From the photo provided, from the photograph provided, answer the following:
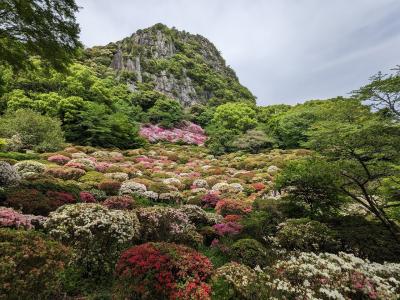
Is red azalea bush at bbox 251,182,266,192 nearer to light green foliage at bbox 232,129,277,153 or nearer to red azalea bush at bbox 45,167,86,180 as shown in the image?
red azalea bush at bbox 45,167,86,180

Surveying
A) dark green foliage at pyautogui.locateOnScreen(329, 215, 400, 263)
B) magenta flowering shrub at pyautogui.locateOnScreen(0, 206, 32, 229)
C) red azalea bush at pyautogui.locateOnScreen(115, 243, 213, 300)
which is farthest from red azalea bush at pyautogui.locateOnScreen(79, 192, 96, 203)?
dark green foliage at pyautogui.locateOnScreen(329, 215, 400, 263)

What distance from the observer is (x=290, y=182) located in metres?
11.7

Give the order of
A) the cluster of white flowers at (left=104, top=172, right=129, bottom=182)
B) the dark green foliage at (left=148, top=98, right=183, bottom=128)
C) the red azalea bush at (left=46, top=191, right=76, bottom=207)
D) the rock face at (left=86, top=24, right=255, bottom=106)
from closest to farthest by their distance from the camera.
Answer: the red azalea bush at (left=46, top=191, right=76, bottom=207), the cluster of white flowers at (left=104, top=172, right=129, bottom=182), the dark green foliage at (left=148, top=98, right=183, bottom=128), the rock face at (left=86, top=24, right=255, bottom=106)

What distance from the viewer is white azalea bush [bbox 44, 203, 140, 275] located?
263 inches

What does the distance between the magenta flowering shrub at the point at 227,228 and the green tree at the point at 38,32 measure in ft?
26.5

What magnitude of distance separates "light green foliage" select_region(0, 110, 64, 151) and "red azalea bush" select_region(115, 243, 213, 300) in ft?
71.5

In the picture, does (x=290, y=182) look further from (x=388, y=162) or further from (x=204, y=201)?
(x=204, y=201)

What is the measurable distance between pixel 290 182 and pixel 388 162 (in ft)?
11.2

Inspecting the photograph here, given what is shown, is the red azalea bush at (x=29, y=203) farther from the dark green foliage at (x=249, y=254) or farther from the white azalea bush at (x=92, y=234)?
the dark green foliage at (x=249, y=254)

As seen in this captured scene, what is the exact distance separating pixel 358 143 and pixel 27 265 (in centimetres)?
896

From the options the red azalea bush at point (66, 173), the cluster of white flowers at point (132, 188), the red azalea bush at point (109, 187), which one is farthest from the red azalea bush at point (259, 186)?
the red azalea bush at point (66, 173)

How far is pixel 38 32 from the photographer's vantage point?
9312 millimetres

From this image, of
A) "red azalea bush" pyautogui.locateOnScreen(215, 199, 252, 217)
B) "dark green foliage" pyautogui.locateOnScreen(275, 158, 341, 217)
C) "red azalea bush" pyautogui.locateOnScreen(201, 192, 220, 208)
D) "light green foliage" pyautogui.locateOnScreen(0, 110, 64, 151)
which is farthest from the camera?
"light green foliage" pyautogui.locateOnScreen(0, 110, 64, 151)

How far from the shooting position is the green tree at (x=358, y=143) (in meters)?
8.71
